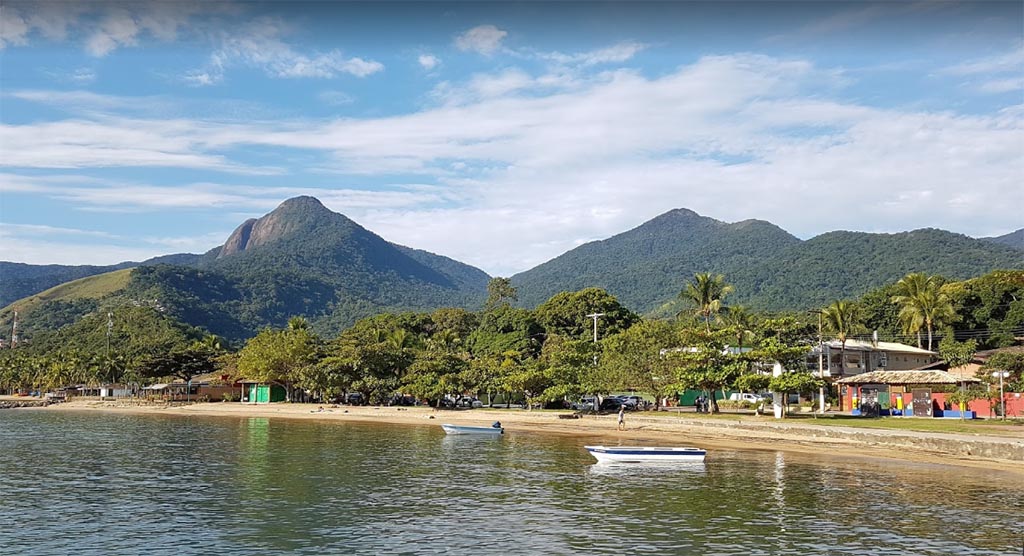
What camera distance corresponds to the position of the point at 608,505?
29844 millimetres

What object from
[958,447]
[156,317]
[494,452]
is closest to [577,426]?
[494,452]

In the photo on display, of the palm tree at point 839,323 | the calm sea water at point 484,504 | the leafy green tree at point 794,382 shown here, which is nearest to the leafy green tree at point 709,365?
the leafy green tree at point 794,382

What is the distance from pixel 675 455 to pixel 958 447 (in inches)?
572

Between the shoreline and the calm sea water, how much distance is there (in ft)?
8.92

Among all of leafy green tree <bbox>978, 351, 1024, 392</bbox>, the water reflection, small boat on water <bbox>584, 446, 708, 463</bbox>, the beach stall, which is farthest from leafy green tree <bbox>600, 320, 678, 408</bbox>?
leafy green tree <bbox>978, 351, 1024, 392</bbox>

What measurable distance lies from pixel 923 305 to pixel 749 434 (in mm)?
52910

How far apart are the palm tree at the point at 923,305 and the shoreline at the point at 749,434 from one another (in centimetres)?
4762

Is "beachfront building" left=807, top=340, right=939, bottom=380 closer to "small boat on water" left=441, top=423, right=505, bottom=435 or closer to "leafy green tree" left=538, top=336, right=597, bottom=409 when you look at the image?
"leafy green tree" left=538, top=336, right=597, bottom=409

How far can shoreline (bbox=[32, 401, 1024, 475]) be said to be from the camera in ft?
130

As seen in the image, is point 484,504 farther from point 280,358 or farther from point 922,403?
point 280,358

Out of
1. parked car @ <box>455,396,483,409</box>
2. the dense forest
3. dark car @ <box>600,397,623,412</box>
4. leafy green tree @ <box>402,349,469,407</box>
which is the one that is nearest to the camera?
the dense forest

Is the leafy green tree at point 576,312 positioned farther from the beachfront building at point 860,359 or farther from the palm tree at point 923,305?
the beachfront building at point 860,359

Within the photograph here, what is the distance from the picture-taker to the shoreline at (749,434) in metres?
39.7

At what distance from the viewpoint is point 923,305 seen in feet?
304
